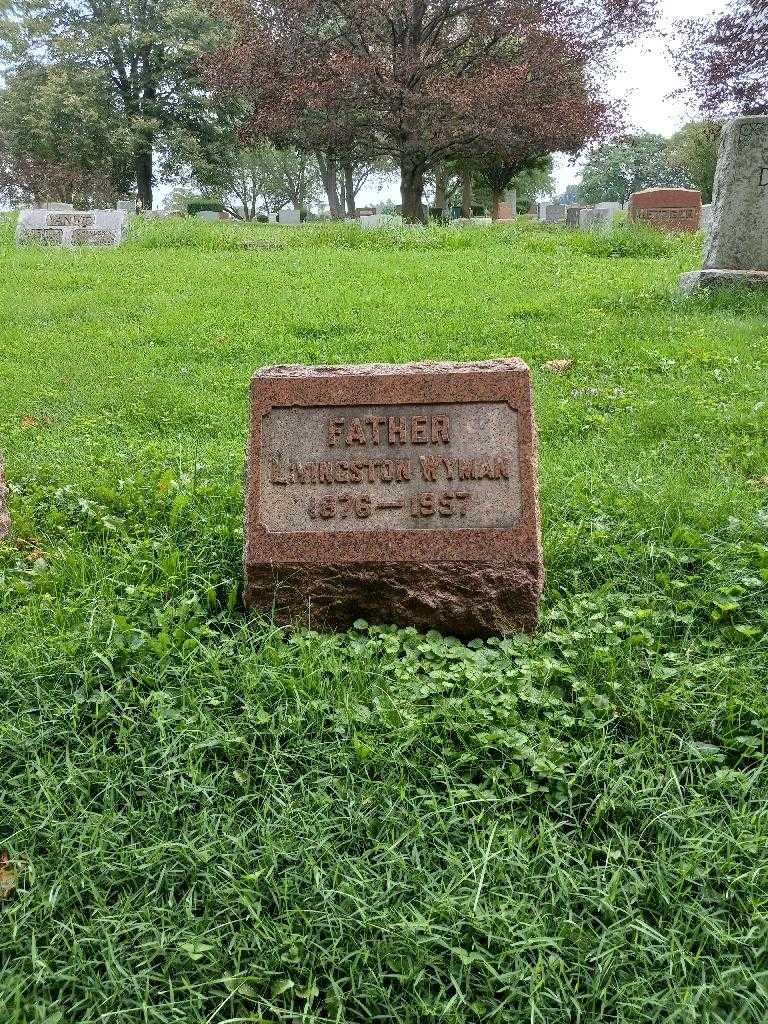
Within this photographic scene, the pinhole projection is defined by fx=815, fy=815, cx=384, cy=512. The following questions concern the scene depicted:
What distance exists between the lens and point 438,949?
222cm

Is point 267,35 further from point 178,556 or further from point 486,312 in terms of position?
point 178,556

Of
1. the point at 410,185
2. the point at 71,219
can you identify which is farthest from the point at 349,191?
the point at 71,219

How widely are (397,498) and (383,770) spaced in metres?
1.14

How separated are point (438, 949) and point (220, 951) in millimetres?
594

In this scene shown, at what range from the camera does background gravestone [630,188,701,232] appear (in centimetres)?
2150

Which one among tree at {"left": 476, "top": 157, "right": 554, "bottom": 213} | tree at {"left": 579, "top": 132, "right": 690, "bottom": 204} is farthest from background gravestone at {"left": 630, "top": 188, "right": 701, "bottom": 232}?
tree at {"left": 579, "top": 132, "right": 690, "bottom": 204}

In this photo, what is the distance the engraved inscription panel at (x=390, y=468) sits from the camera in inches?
133

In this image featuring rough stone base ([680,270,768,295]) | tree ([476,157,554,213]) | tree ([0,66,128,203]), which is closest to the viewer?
rough stone base ([680,270,768,295])

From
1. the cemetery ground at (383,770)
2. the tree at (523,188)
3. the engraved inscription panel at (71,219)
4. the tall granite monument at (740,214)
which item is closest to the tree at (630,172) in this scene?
the tree at (523,188)

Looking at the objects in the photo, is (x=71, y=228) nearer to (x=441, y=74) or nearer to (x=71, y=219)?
(x=71, y=219)

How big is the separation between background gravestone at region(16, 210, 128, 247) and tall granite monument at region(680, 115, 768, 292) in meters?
10.5

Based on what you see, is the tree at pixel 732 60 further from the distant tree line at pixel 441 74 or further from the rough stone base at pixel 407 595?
the rough stone base at pixel 407 595

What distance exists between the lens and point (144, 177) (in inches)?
1501

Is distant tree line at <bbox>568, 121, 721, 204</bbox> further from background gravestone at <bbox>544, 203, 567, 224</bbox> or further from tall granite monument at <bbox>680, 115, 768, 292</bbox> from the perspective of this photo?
tall granite monument at <bbox>680, 115, 768, 292</bbox>
